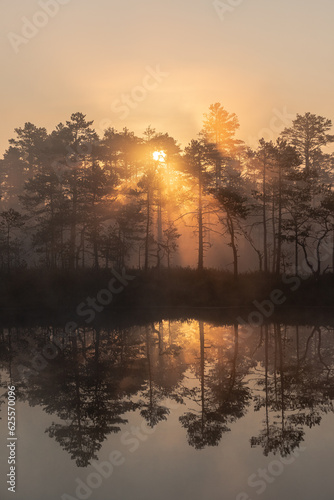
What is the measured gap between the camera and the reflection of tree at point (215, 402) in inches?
425

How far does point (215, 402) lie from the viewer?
13.0m

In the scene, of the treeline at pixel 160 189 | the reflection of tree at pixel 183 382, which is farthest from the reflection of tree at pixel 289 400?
the treeline at pixel 160 189

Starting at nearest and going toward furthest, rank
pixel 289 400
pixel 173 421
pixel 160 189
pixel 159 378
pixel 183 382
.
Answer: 1. pixel 173 421
2. pixel 289 400
3. pixel 183 382
4. pixel 159 378
5. pixel 160 189

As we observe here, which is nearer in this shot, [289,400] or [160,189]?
[289,400]

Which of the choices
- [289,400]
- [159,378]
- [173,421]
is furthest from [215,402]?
[159,378]

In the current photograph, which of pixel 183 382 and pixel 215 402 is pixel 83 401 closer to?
pixel 183 382

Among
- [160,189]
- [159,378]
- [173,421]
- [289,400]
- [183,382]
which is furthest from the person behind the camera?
[160,189]

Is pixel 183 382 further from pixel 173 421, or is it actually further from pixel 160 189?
pixel 160 189

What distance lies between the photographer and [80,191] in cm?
4984

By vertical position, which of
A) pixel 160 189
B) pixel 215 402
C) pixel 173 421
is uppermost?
pixel 160 189

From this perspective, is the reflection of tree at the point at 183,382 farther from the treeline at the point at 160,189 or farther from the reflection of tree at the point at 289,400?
the treeline at the point at 160,189

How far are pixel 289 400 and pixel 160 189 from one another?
1454 inches

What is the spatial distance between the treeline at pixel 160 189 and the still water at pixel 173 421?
69.8ft

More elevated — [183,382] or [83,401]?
[183,382]
